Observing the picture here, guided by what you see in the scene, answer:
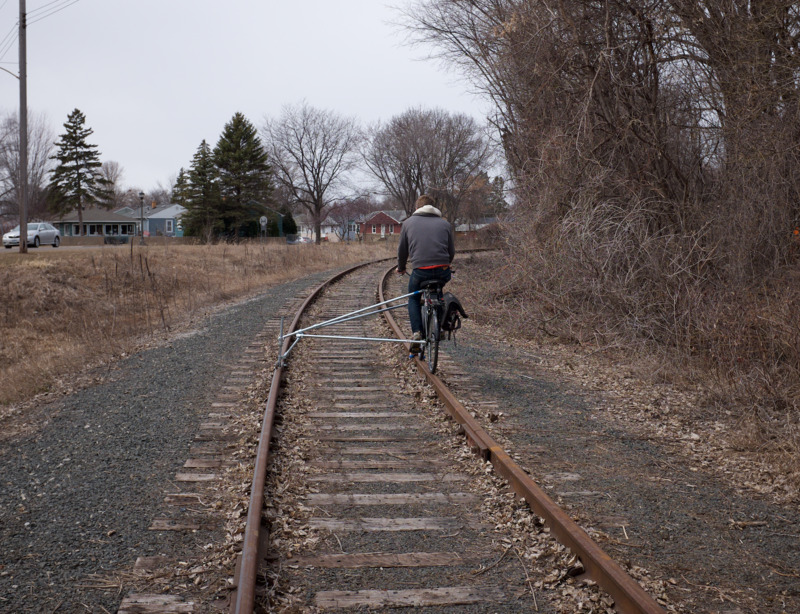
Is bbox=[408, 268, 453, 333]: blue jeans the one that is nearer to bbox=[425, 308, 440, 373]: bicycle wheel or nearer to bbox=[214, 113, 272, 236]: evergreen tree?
bbox=[425, 308, 440, 373]: bicycle wheel

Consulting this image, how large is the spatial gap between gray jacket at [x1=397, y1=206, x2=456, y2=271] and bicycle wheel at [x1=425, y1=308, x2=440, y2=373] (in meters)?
0.58

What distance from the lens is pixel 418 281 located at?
805 centimetres

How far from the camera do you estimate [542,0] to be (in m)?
12.9

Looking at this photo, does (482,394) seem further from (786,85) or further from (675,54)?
(675,54)

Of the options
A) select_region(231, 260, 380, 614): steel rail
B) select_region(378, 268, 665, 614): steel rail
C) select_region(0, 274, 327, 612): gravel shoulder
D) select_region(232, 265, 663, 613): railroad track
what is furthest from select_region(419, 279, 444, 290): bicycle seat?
select_region(0, 274, 327, 612): gravel shoulder

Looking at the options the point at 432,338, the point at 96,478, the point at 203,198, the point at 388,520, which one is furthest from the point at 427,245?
the point at 203,198

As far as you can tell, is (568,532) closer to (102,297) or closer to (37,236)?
(102,297)

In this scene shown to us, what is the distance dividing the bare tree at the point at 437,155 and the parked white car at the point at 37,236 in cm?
2330

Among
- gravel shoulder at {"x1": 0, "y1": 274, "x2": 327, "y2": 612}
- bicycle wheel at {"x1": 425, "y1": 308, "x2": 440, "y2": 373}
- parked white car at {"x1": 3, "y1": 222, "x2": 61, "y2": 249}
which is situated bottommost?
gravel shoulder at {"x1": 0, "y1": 274, "x2": 327, "y2": 612}

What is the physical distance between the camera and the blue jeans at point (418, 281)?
793 cm

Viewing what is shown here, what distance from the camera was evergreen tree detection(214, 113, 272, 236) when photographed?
6159 cm

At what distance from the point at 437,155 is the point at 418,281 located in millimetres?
44510

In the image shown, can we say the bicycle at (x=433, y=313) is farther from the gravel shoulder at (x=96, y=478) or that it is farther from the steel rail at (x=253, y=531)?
the gravel shoulder at (x=96, y=478)

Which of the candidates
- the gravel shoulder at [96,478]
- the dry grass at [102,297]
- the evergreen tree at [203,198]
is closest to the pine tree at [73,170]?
the evergreen tree at [203,198]
